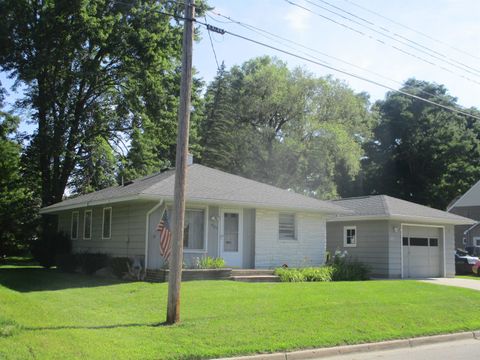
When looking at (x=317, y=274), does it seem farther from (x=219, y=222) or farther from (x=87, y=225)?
(x=87, y=225)

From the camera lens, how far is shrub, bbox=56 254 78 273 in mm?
22975

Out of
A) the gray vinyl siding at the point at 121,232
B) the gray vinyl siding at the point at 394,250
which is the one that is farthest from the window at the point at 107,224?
the gray vinyl siding at the point at 394,250

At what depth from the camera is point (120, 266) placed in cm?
1941

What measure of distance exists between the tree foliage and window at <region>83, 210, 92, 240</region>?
73.8ft

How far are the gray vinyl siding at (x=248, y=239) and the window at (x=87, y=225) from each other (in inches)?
311

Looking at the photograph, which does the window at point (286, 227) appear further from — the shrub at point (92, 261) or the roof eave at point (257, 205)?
the shrub at point (92, 261)

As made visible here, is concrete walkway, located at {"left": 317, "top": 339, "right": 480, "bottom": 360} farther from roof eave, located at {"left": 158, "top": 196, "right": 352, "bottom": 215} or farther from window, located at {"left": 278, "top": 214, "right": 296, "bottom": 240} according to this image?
window, located at {"left": 278, "top": 214, "right": 296, "bottom": 240}

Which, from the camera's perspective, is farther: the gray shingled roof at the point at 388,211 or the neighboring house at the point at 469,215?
the neighboring house at the point at 469,215

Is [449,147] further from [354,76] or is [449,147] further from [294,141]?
[354,76]

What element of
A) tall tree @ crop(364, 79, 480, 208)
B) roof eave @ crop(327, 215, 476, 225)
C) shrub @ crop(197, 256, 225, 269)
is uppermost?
tall tree @ crop(364, 79, 480, 208)

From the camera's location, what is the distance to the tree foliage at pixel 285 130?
153ft

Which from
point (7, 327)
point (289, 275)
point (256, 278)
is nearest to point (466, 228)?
point (289, 275)

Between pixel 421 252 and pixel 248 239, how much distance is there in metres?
9.63

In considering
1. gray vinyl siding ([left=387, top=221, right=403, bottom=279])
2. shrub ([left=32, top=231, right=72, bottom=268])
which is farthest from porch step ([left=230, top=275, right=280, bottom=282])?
shrub ([left=32, top=231, right=72, bottom=268])
